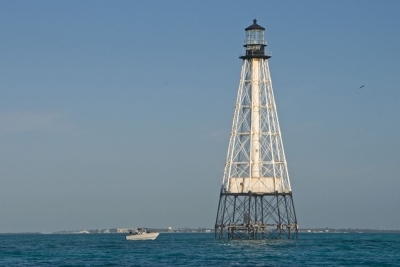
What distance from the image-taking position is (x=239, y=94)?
114812mm

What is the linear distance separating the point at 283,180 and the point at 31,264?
42.2 m

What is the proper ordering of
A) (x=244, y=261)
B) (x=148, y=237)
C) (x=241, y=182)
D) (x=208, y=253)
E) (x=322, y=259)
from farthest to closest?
(x=148, y=237) < (x=241, y=182) < (x=208, y=253) < (x=322, y=259) < (x=244, y=261)

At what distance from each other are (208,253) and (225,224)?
2619 centimetres

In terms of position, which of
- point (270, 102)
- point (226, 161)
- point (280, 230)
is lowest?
point (280, 230)

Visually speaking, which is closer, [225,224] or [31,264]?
[31,264]

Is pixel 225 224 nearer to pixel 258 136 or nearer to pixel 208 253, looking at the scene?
pixel 258 136

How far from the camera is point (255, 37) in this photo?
116000 mm

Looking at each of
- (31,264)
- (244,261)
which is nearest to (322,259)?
(244,261)

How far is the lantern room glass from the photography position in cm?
11575

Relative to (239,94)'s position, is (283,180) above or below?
below

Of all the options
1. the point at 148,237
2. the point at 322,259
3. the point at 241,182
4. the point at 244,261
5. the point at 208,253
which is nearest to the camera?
the point at 244,261

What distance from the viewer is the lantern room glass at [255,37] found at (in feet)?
380

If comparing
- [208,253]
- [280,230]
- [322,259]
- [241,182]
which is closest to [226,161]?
[241,182]

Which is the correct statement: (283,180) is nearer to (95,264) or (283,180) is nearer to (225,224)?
(225,224)
